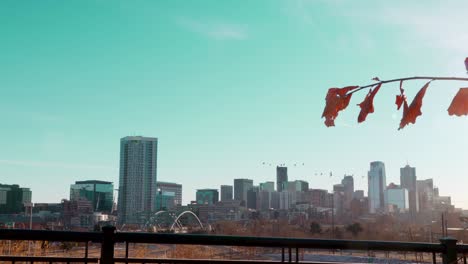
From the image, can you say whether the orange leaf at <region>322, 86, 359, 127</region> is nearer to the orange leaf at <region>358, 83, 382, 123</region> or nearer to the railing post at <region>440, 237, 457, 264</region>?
the orange leaf at <region>358, 83, 382, 123</region>

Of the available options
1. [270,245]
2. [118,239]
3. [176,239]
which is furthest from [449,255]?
[118,239]

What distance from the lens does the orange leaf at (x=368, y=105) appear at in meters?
1.26

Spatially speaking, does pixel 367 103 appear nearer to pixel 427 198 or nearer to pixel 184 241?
pixel 184 241

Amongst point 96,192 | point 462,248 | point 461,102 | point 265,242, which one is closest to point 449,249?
point 462,248

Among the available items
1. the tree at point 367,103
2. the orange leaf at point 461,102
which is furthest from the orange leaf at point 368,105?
the orange leaf at point 461,102

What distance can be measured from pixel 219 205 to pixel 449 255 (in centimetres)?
18002

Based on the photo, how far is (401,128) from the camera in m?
1.26

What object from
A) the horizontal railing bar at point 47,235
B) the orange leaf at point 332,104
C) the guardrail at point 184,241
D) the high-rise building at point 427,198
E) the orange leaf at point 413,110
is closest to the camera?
the orange leaf at point 413,110

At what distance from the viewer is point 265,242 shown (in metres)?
6.17

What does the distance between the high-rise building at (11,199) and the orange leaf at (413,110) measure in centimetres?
17393

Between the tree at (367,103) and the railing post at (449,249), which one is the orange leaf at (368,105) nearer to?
the tree at (367,103)

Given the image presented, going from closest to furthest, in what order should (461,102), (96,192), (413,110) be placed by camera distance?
(461,102) → (413,110) → (96,192)

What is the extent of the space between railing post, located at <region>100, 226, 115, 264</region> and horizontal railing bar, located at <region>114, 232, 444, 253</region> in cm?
7

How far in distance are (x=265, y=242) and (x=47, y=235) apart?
7.94ft
